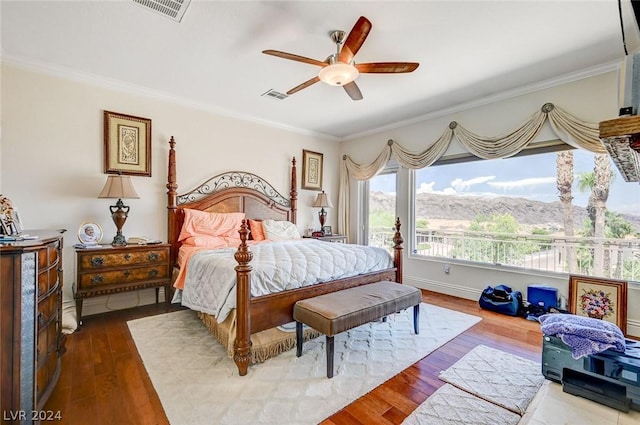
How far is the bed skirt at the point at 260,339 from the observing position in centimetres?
224

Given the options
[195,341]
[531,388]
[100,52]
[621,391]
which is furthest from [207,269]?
[621,391]

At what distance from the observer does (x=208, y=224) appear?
12.7ft

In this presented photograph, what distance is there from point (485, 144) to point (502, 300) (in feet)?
6.76

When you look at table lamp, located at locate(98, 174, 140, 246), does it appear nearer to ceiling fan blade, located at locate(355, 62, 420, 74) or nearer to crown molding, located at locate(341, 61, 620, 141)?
ceiling fan blade, located at locate(355, 62, 420, 74)

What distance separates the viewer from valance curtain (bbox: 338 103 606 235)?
3.12 m

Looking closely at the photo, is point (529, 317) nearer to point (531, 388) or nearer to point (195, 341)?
point (531, 388)

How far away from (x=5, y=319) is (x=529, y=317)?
14.8 ft

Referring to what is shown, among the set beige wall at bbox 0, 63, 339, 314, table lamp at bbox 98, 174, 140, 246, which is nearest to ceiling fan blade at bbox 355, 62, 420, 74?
beige wall at bbox 0, 63, 339, 314

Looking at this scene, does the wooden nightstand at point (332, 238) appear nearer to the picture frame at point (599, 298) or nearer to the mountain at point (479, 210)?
the mountain at point (479, 210)

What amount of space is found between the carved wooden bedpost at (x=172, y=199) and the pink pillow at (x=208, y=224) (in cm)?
14

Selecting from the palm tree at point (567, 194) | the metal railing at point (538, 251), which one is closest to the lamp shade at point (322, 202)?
the metal railing at point (538, 251)

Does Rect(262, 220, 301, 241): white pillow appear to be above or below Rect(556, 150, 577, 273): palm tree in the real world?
below

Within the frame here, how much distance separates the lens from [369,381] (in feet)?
6.77

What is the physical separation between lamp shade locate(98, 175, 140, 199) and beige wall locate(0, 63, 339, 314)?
1.13ft
